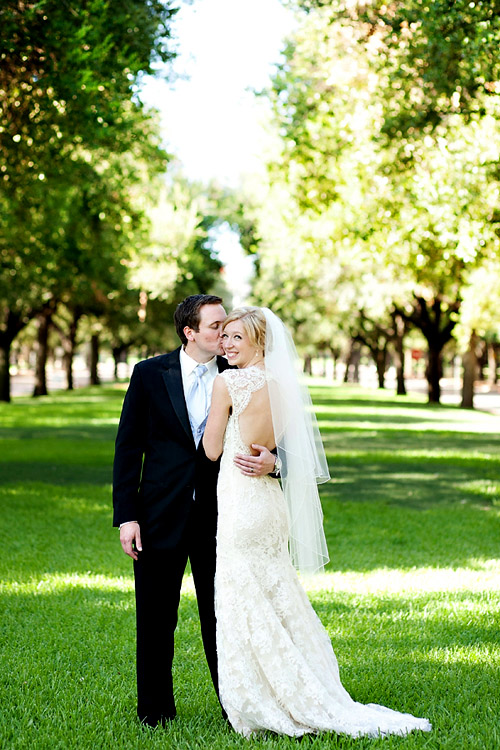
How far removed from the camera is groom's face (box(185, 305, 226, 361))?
4.73m

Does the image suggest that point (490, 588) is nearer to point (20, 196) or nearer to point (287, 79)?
point (20, 196)

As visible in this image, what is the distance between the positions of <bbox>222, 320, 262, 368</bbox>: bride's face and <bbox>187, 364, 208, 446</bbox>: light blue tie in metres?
0.31

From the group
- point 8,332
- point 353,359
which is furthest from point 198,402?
point 353,359

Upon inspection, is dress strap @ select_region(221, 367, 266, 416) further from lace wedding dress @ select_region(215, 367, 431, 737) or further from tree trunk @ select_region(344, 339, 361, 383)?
tree trunk @ select_region(344, 339, 361, 383)

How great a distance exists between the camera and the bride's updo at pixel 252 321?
14.9 ft

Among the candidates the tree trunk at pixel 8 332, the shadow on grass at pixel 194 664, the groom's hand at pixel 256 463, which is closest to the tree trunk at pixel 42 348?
the tree trunk at pixel 8 332

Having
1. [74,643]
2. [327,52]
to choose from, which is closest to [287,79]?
[327,52]

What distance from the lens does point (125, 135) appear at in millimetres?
15828

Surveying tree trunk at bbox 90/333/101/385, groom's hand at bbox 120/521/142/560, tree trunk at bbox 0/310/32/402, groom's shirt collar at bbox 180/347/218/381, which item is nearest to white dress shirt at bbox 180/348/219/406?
groom's shirt collar at bbox 180/347/218/381

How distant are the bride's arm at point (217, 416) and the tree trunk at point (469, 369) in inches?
1382

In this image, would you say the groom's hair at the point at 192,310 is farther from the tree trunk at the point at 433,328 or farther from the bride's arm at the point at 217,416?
the tree trunk at the point at 433,328

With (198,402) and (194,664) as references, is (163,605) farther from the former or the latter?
(194,664)

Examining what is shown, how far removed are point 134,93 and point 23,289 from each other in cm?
2033

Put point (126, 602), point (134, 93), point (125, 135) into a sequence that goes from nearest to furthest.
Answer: point (126, 602) < point (134, 93) < point (125, 135)
